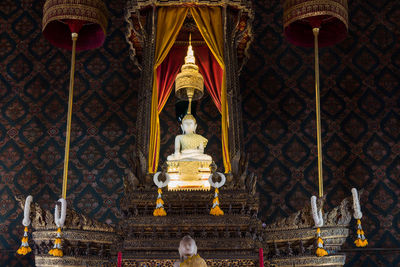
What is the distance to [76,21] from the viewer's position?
752 centimetres

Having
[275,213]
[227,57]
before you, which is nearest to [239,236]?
[227,57]

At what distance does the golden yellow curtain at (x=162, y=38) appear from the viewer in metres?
6.42

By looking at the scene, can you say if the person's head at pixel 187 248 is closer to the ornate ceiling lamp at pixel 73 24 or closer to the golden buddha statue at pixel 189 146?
the golden buddha statue at pixel 189 146

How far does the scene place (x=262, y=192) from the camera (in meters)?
8.22

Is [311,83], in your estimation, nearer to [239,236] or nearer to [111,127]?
[111,127]

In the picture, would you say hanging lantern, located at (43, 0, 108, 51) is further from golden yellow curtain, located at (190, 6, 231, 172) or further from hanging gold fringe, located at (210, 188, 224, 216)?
hanging gold fringe, located at (210, 188, 224, 216)

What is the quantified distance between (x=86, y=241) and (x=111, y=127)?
10.3 feet

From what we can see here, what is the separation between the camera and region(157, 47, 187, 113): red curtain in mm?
7281

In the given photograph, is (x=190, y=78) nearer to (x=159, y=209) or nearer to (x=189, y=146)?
(x=189, y=146)

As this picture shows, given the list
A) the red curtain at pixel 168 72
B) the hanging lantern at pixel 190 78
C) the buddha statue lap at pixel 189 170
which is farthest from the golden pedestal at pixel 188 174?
the hanging lantern at pixel 190 78

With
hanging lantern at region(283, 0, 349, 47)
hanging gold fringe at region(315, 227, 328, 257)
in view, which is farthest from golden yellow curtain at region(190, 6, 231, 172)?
hanging gold fringe at region(315, 227, 328, 257)

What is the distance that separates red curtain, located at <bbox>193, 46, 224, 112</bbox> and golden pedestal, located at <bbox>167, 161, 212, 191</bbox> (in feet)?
3.97

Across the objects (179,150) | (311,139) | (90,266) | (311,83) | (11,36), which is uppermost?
(11,36)

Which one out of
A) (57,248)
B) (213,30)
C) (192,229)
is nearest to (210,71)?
(213,30)
